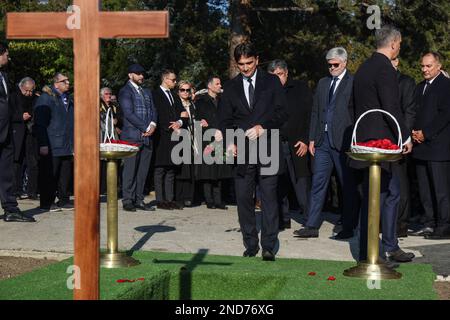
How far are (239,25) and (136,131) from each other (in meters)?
7.69

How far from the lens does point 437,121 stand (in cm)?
1070

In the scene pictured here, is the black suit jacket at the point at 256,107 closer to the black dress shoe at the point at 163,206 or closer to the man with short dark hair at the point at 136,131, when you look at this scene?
the man with short dark hair at the point at 136,131

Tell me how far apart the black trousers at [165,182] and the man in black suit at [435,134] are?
4.26 metres

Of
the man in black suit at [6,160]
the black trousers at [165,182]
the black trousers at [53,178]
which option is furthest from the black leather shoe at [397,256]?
the black trousers at [53,178]

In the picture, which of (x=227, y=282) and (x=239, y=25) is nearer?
(x=227, y=282)

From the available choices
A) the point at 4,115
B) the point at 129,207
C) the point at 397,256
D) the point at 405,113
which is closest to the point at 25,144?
the point at 129,207

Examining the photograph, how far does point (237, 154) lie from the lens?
331 inches

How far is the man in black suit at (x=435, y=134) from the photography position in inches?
419

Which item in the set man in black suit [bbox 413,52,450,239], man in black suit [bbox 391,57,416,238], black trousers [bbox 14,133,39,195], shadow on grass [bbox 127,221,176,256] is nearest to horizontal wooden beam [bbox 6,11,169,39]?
shadow on grass [bbox 127,221,176,256]

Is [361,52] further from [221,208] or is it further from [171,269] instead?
[171,269]

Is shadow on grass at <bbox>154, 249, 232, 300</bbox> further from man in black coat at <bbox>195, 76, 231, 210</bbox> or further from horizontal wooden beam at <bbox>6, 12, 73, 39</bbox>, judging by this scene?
man in black coat at <bbox>195, 76, 231, 210</bbox>

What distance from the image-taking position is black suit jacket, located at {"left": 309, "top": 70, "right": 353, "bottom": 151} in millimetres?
9884

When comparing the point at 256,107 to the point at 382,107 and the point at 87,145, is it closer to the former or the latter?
the point at 382,107
